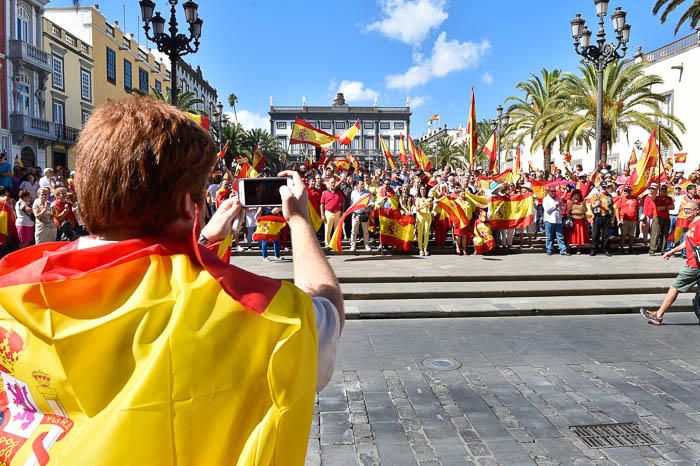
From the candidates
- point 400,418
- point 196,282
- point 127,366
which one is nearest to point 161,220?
point 196,282

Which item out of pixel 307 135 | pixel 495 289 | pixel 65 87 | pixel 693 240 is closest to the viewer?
pixel 693 240

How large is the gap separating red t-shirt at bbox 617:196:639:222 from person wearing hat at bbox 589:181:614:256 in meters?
0.35

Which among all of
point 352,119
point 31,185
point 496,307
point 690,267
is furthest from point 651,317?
point 352,119

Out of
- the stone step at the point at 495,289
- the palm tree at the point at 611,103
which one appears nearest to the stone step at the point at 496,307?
the stone step at the point at 495,289

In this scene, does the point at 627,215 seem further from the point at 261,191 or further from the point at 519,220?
the point at 261,191

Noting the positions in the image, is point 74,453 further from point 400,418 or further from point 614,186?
point 614,186

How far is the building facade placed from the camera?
10512 centimetres

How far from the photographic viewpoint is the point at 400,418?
14.4ft

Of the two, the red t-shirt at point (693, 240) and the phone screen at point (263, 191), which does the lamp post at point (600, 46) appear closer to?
the red t-shirt at point (693, 240)

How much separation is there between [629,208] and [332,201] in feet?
27.5

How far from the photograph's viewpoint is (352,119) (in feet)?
357

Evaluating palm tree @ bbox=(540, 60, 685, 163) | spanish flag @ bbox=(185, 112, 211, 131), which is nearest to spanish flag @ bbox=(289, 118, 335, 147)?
spanish flag @ bbox=(185, 112, 211, 131)

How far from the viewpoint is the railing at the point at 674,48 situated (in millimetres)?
31481

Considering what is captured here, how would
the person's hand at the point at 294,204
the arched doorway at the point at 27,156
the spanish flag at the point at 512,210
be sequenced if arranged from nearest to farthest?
the person's hand at the point at 294,204 → the spanish flag at the point at 512,210 → the arched doorway at the point at 27,156
